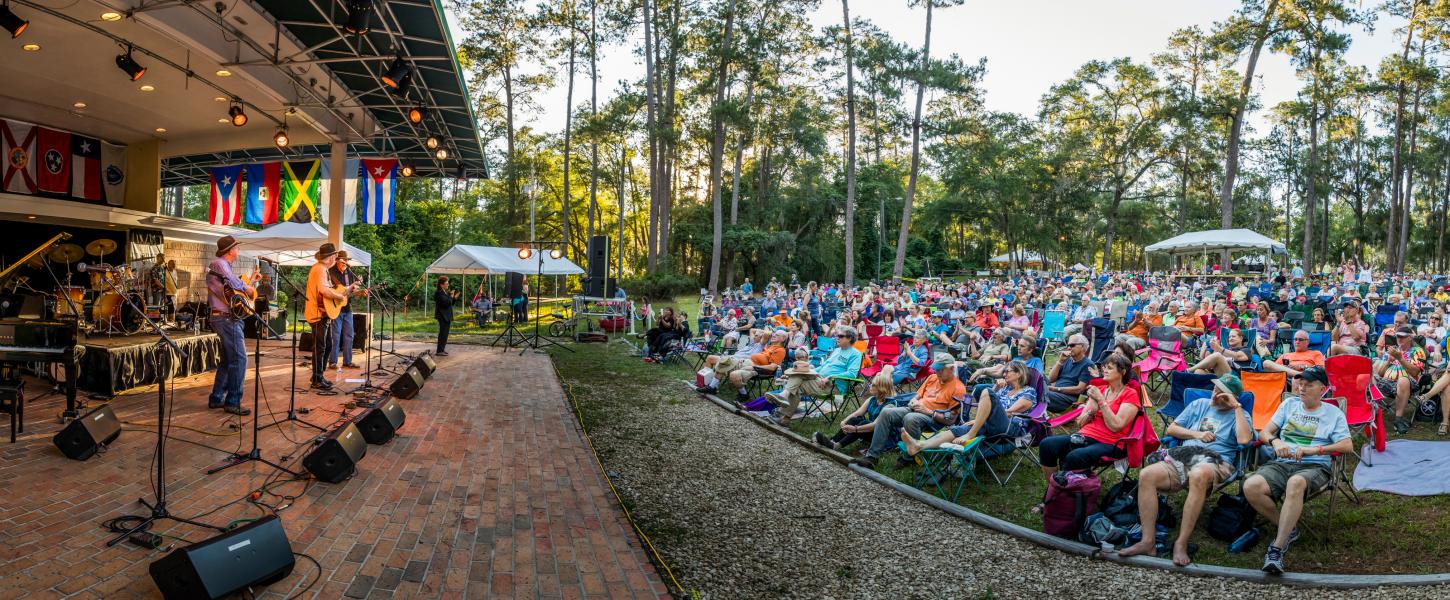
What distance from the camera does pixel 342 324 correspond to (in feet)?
30.0

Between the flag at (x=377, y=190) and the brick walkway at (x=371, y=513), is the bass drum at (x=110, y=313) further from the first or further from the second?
the flag at (x=377, y=190)

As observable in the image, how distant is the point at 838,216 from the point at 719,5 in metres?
13.2

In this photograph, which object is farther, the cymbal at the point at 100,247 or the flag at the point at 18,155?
the cymbal at the point at 100,247

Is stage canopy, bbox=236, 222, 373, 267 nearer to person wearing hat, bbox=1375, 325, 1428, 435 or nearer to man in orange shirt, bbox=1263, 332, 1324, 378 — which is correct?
man in orange shirt, bbox=1263, 332, 1324, 378

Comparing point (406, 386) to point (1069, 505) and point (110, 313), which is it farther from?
point (1069, 505)

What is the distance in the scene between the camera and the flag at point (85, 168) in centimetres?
1191

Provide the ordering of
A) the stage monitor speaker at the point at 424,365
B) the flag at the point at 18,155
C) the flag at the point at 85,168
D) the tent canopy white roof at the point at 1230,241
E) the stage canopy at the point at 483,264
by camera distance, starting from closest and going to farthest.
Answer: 1. the stage monitor speaker at the point at 424,365
2. the flag at the point at 18,155
3. the flag at the point at 85,168
4. the stage canopy at the point at 483,264
5. the tent canopy white roof at the point at 1230,241

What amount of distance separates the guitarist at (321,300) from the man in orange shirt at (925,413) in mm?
5581

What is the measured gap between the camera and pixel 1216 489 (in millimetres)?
4484

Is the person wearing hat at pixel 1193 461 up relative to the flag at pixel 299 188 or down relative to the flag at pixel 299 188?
down

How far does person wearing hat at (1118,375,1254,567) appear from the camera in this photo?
13.2 ft

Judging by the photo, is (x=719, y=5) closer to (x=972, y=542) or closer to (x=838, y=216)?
(x=838, y=216)

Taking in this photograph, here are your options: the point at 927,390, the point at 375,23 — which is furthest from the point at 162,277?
the point at 927,390

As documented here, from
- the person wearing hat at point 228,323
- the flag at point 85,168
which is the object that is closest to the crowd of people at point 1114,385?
the person wearing hat at point 228,323
